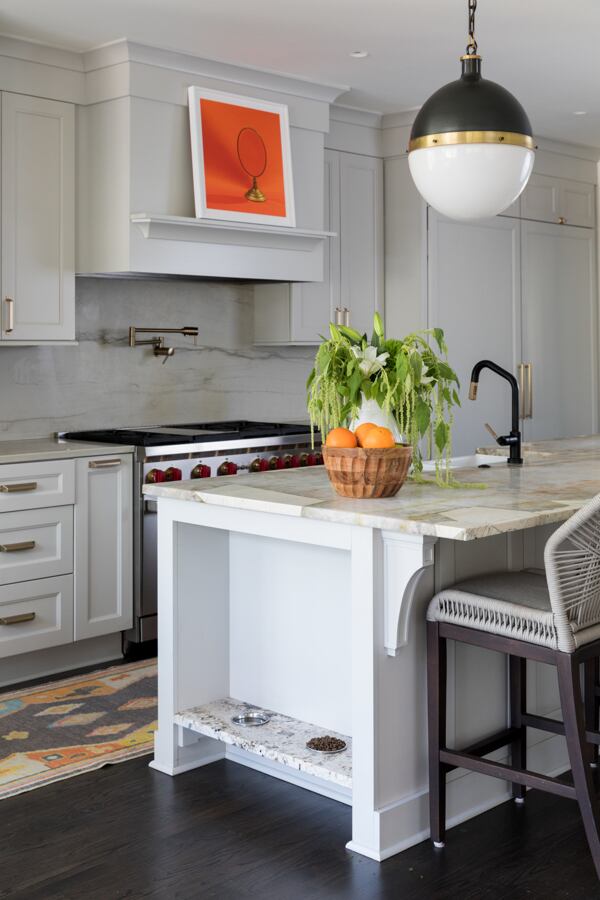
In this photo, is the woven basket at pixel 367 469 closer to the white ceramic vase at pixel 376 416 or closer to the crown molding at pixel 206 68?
the white ceramic vase at pixel 376 416

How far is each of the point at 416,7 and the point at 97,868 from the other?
301 cm

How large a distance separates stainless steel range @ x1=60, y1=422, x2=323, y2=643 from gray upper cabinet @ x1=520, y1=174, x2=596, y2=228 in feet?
7.26

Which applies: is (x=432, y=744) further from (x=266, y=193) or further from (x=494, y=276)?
(x=494, y=276)

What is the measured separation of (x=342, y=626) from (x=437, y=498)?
0.44 meters

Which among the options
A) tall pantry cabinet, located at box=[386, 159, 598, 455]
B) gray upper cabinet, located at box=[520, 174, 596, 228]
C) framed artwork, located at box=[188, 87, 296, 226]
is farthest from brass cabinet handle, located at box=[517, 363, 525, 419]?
framed artwork, located at box=[188, 87, 296, 226]

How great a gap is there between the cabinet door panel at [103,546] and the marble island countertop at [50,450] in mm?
34

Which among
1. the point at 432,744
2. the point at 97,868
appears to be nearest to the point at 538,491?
the point at 432,744

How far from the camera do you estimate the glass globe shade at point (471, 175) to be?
106 inches

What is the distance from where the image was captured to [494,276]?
575 cm

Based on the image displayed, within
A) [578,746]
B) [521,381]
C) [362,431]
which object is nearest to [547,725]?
[578,746]

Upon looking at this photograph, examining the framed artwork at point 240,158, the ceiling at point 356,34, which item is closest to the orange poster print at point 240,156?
the framed artwork at point 240,158

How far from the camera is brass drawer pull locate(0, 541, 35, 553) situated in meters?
3.78

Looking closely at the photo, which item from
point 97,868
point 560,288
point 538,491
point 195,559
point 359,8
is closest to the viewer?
→ point 97,868

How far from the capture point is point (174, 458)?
4.22m
